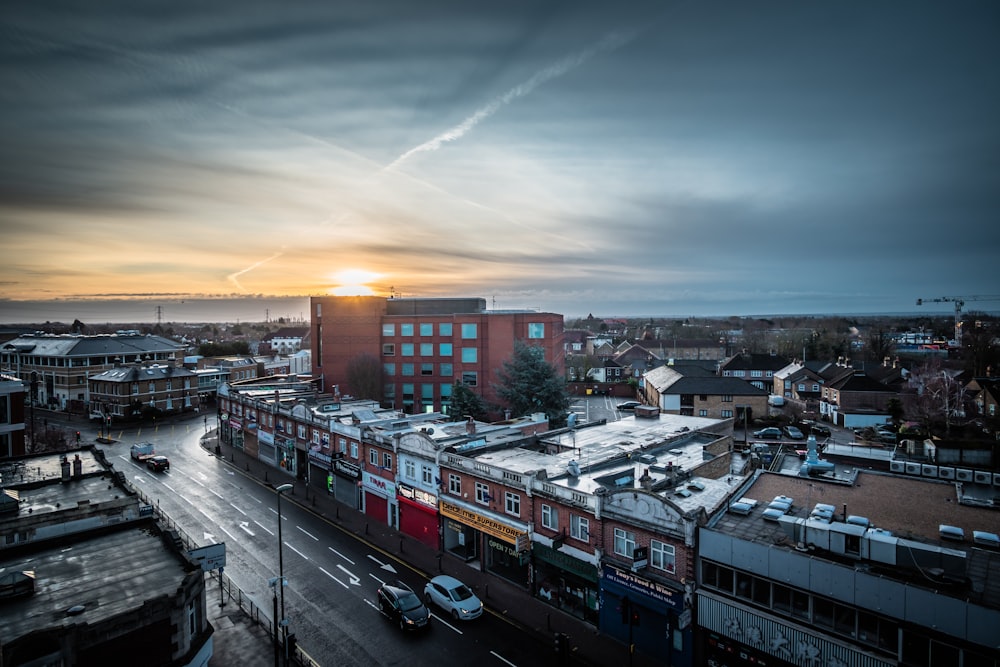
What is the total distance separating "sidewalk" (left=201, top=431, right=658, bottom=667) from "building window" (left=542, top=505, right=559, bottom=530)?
3.96 m

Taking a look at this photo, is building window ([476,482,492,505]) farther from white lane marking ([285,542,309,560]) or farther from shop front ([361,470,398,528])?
white lane marking ([285,542,309,560])

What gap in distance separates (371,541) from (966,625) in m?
29.2

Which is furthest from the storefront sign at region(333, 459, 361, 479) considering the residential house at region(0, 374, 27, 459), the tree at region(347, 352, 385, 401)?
the tree at region(347, 352, 385, 401)

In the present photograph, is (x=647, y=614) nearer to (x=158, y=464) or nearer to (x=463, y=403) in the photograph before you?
(x=463, y=403)

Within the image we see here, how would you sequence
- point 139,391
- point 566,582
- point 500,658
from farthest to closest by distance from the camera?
1. point 139,391
2. point 566,582
3. point 500,658

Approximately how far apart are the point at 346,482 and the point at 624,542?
81.8ft

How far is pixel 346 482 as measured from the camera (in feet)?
134

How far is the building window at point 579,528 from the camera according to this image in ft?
81.0

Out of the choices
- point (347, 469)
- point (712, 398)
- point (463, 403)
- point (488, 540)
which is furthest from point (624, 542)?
point (712, 398)

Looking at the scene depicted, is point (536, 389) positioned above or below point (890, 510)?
above

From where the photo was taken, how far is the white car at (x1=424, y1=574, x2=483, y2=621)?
82.0 feet

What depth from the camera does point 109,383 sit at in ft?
245

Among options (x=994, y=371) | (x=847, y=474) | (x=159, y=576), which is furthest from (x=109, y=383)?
(x=994, y=371)

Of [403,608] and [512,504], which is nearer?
[403,608]
